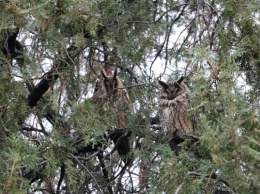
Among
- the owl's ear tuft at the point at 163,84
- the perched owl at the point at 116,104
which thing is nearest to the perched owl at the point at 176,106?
the owl's ear tuft at the point at 163,84

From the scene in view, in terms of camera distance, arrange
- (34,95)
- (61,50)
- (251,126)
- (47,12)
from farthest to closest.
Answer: (34,95) → (61,50) → (47,12) → (251,126)

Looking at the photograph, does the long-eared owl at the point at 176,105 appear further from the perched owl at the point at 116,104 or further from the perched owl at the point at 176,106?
the perched owl at the point at 116,104

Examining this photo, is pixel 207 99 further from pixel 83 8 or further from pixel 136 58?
pixel 136 58

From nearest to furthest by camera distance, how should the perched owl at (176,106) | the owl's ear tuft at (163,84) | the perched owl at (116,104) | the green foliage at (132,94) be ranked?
the green foliage at (132,94)
the perched owl at (116,104)
the owl's ear tuft at (163,84)
the perched owl at (176,106)

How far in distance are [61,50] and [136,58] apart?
566mm

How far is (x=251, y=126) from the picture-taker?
3.40 m

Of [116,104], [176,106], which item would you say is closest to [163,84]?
[176,106]

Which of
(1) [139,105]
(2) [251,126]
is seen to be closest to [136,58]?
(1) [139,105]

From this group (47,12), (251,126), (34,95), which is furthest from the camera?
(34,95)

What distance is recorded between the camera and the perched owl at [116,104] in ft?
16.7

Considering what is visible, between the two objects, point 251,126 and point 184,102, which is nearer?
point 251,126

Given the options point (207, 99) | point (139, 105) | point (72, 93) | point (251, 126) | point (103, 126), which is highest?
point (72, 93)

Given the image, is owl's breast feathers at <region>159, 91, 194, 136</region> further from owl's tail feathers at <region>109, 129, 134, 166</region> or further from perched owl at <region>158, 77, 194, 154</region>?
owl's tail feathers at <region>109, 129, 134, 166</region>

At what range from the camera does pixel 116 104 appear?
18.8ft
